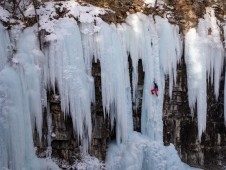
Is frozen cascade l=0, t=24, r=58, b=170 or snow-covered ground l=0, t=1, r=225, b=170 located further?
snow-covered ground l=0, t=1, r=225, b=170

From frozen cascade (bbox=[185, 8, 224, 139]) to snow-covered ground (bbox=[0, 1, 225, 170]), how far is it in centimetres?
3

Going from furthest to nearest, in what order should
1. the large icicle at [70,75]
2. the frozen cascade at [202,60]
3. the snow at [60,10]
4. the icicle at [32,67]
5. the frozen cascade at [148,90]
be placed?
1. the frozen cascade at [202,60]
2. the frozen cascade at [148,90]
3. the snow at [60,10]
4. the large icicle at [70,75]
5. the icicle at [32,67]

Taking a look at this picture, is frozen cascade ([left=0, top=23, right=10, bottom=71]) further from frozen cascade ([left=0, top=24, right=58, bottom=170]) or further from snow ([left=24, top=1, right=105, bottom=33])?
snow ([left=24, top=1, right=105, bottom=33])

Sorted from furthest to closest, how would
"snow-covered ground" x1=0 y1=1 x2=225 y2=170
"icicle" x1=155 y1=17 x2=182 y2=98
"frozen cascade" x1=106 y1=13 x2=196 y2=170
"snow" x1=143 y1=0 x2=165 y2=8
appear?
"snow" x1=143 y1=0 x2=165 y2=8, "icicle" x1=155 y1=17 x2=182 y2=98, "frozen cascade" x1=106 y1=13 x2=196 y2=170, "snow-covered ground" x1=0 y1=1 x2=225 y2=170

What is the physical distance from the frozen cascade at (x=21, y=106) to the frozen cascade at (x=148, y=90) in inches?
87.7

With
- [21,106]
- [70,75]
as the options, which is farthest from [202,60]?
[21,106]

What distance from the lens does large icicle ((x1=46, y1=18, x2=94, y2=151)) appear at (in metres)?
11.2

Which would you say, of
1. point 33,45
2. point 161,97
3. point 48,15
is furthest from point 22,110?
point 161,97

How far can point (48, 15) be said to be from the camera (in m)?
11.8

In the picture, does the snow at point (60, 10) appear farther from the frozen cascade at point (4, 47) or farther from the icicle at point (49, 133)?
the icicle at point (49, 133)

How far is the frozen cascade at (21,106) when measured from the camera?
32.9 feet

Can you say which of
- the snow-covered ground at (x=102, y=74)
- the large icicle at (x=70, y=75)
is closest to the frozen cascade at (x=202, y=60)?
the snow-covered ground at (x=102, y=74)

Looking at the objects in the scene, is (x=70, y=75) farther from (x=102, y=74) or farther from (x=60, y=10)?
(x=60, y=10)

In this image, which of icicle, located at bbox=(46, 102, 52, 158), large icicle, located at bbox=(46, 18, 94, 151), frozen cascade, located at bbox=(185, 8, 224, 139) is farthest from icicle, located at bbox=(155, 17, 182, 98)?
icicle, located at bbox=(46, 102, 52, 158)
